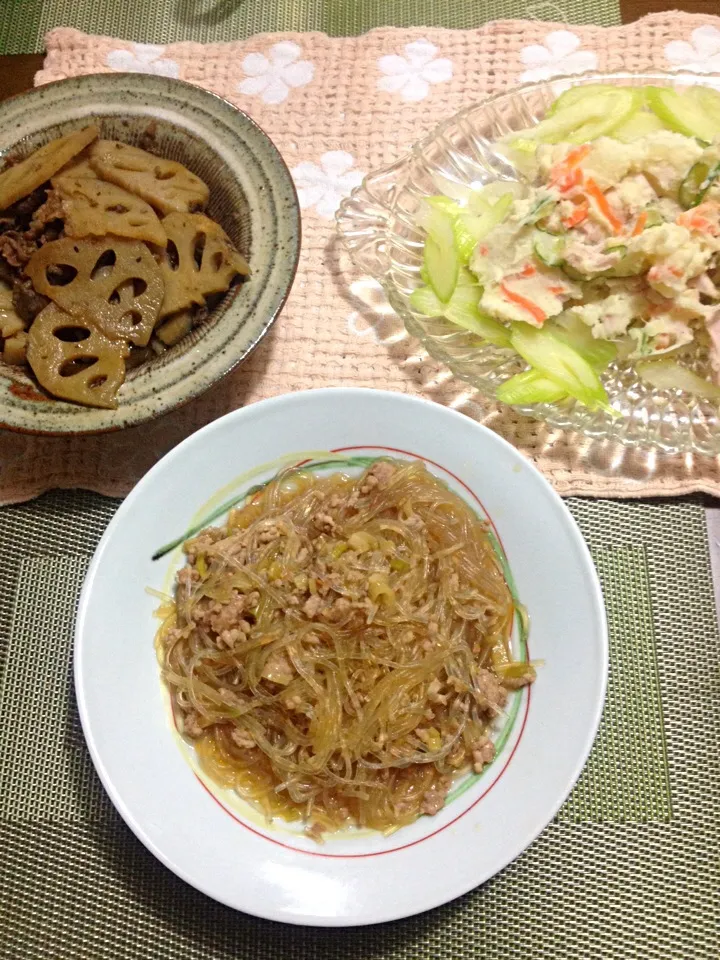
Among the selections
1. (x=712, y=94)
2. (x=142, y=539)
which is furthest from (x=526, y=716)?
(x=712, y=94)

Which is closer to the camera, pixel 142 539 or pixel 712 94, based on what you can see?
pixel 142 539

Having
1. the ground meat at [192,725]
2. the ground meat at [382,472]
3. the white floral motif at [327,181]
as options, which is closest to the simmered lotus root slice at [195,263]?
the white floral motif at [327,181]

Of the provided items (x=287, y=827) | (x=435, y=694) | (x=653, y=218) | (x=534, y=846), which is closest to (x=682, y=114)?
(x=653, y=218)

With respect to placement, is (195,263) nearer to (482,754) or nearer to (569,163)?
(569,163)

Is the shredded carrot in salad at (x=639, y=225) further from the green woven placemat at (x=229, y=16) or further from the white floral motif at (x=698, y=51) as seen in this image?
the green woven placemat at (x=229, y=16)

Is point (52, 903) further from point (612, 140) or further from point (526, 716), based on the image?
point (612, 140)

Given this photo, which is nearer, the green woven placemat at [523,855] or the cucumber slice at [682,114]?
the green woven placemat at [523,855]

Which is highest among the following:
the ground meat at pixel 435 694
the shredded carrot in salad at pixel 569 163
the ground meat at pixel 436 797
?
the shredded carrot in salad at pixel 569 163
